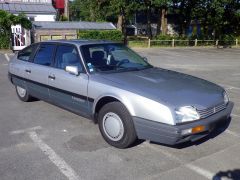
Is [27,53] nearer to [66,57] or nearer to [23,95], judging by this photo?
[23,95]

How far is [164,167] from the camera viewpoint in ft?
13.6

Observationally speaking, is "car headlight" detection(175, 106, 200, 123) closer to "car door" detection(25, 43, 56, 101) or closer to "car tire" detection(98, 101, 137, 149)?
"car tire" detection(98, 101, 137, 149)

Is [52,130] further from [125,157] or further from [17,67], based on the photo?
[17,67]

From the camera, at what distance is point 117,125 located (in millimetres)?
4648

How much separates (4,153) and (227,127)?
373 cm

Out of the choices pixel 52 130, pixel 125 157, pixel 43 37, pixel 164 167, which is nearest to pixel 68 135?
pixel 52 130

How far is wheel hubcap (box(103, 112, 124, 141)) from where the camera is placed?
462 centimetres

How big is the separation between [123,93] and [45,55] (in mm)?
2379

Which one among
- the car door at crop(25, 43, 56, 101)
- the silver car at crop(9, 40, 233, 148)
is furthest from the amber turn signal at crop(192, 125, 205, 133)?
the car door at crop(25, 43, 56, 101)

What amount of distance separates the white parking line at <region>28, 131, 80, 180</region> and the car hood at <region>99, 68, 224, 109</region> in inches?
52.4

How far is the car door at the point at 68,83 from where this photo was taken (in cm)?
520

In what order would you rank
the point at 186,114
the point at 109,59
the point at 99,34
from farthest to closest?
the point at 99,34 → the point at 109,59 → the point at 186,114

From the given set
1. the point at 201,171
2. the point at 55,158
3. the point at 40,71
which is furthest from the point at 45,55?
the point at 201,171

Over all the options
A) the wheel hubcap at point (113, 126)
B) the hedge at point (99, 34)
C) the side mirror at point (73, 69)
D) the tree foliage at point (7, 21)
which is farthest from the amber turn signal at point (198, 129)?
the hedge at point (99, 34)
